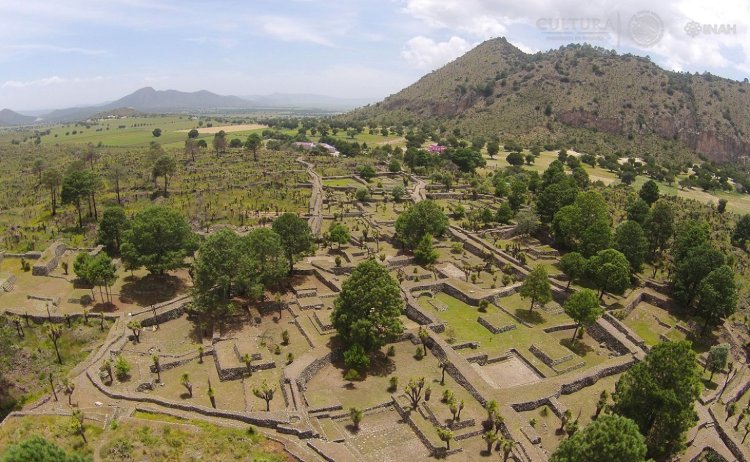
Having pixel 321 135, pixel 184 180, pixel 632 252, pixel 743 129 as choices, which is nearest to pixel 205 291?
pixel 632 252

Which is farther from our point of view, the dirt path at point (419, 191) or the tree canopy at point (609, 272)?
the dirt path at point (419, 191)

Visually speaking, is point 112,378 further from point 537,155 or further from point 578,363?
point 537,155

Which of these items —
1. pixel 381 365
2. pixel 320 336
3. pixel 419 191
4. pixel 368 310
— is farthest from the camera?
pixel 419 191

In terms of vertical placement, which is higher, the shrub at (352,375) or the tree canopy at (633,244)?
the tree canopy at (633,244)

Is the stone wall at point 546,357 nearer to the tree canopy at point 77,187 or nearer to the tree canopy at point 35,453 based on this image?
the tree canopy at point 35,453

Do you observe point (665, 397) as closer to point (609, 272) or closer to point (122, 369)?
point (609, 272)

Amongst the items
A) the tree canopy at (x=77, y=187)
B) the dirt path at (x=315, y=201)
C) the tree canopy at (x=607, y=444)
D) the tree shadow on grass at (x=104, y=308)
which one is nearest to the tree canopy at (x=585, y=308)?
the tree canopy at (x=607, y=444)

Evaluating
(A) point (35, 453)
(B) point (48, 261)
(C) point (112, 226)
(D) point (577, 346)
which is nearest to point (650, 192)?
(D) point (577, 346)
